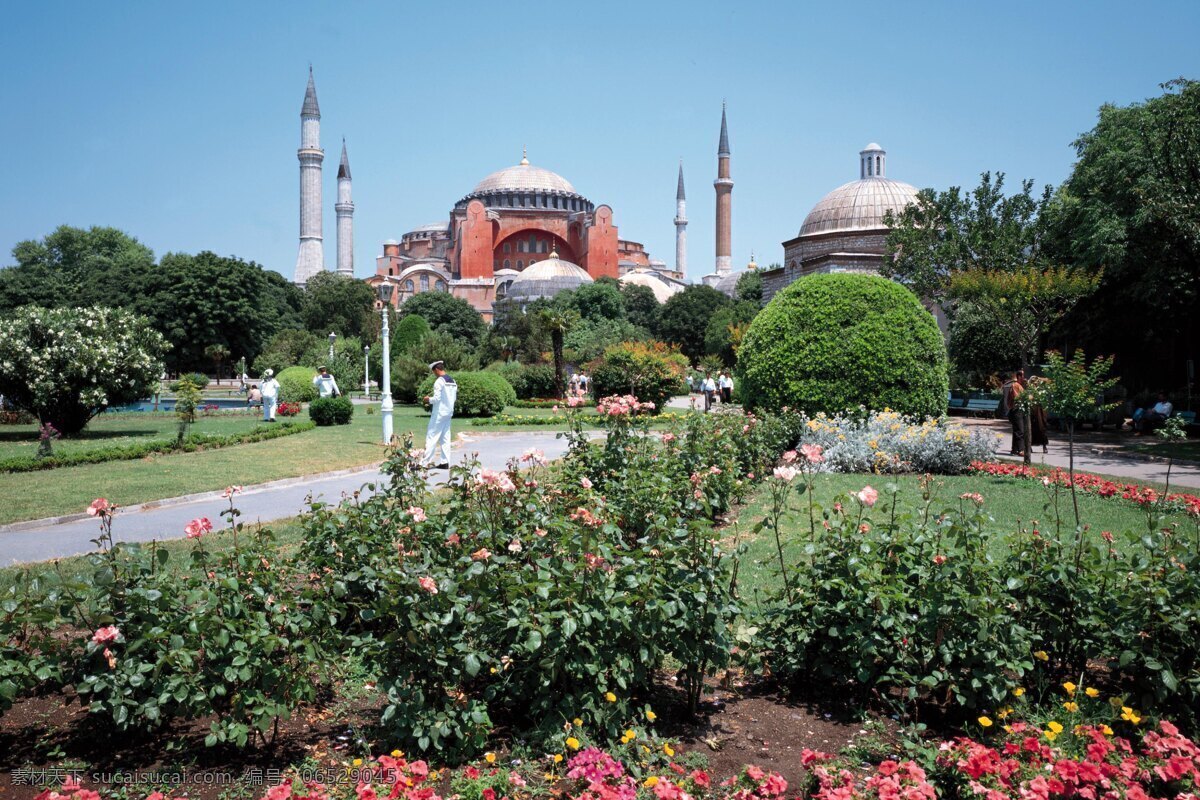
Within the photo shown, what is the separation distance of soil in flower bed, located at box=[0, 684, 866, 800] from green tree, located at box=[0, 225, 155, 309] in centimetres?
3889

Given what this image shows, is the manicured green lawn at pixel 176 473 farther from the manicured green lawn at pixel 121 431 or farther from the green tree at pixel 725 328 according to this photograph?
the green tree at pixel 725 328

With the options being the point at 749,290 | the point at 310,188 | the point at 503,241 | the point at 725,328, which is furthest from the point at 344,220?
the point at 725,328

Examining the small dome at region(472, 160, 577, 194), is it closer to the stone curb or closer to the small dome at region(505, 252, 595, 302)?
the small dome at region(505, 252, 595, 302)

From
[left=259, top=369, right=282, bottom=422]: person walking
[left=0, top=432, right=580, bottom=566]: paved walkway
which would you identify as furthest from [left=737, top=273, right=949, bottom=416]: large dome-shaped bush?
[left=259, top=369, right=282, bottom=422]: person walking

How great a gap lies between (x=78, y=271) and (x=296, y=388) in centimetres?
3887

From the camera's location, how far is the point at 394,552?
3.48m

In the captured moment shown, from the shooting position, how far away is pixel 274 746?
9.39 feet

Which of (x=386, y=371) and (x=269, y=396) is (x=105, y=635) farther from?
(x=269, y=396)

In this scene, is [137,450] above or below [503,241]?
below

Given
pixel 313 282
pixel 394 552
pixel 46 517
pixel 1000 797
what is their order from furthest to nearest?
pixel 313 282
pixel 46 517
pixel 394 552
pixel 1000 797

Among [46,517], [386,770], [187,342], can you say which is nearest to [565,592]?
[386,770]

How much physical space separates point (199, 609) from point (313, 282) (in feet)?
181

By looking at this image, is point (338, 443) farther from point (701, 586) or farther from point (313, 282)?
point (313, 282)

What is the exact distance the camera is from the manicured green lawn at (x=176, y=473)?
793 centimetres
